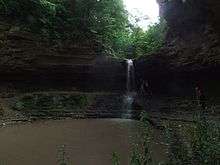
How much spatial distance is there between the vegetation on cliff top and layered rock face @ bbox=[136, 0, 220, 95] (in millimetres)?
844

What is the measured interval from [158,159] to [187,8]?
7501 millimetres

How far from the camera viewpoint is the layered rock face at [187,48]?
1294 centimetres

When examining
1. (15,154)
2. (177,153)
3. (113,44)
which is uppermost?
(113,44)

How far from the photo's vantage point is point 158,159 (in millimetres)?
7469

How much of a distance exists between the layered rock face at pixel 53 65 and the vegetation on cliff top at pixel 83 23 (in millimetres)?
509

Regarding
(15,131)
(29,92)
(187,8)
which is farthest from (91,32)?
(15,131)

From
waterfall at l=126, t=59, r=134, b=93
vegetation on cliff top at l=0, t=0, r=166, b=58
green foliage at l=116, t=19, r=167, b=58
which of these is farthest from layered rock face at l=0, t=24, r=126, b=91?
green foliage at l=116, t=19, r=167, b=58

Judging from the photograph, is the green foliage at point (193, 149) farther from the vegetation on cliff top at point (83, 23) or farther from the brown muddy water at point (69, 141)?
the vegetation on cliff top at point (83, 23)

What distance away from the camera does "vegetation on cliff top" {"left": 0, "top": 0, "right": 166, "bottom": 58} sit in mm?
15586

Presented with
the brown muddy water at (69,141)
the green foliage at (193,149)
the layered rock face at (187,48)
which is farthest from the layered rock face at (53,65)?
the green foliage at (193,149)

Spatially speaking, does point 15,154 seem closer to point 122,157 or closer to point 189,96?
point 122,157

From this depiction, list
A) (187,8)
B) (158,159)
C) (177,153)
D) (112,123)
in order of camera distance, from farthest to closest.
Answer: (187,8)
(112,123)
(158,159)
(177,153)

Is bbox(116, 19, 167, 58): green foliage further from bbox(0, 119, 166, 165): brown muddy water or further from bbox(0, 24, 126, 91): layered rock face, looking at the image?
bbox(0, 119, 166, 165): brown muddy water

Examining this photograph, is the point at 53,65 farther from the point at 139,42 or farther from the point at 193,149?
the point at 193,149
